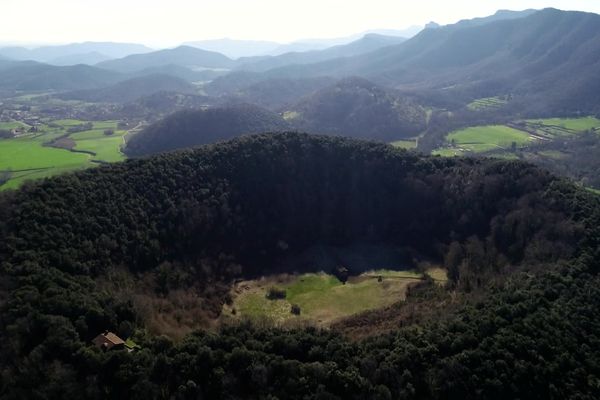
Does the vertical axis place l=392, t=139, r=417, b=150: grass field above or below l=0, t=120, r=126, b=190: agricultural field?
below

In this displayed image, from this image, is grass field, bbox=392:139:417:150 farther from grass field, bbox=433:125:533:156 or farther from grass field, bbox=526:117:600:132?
grass field, bbox=526:117:600:132

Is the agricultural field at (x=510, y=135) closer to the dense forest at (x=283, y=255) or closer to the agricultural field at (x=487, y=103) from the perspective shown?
the agricultural field at (x=487, y=103)

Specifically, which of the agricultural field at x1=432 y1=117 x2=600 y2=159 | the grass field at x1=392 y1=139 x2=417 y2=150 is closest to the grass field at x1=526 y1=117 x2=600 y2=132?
the agricultural field at x1=432 y1=117 x2=600 y2=159

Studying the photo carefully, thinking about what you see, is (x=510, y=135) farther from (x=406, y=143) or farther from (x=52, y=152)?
(x=52, y=152)

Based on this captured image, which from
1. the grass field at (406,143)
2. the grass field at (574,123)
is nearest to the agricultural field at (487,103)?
the grass field at (574,123)

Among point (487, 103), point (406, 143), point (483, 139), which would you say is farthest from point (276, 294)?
point (487, 103)
